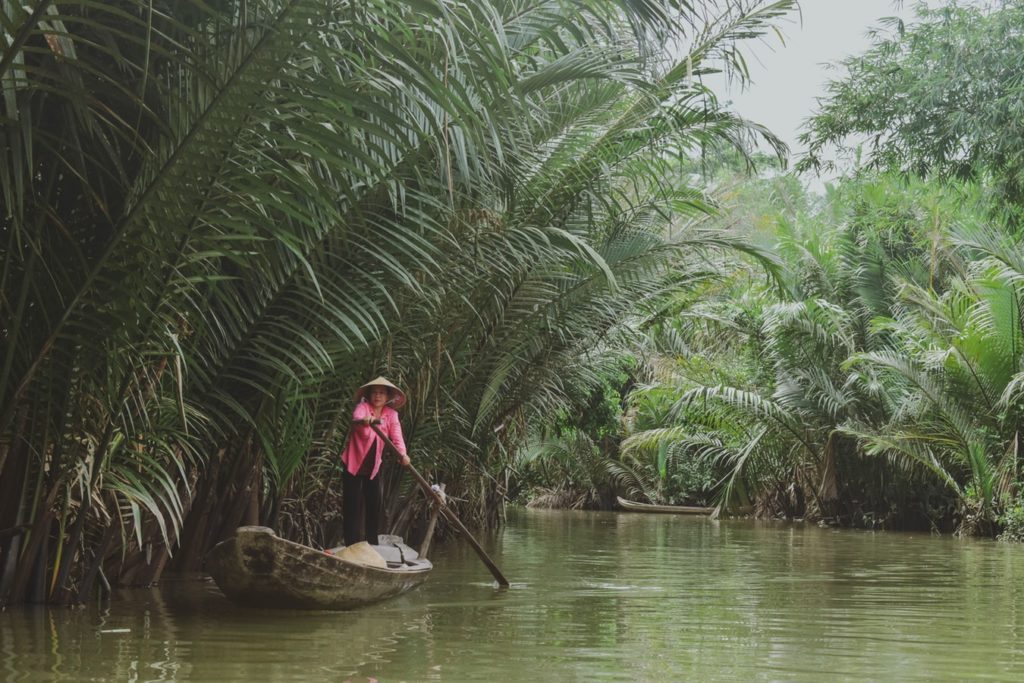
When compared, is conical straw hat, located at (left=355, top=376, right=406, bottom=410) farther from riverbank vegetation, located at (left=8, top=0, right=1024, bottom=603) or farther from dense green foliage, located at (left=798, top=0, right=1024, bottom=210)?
dense green foliage, located at (left=798, top=0, right=1024, bottom=210)

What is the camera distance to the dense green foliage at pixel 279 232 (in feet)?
17.0

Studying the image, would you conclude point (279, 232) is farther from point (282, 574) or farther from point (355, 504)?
point (355, 504)

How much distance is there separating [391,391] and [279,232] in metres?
3.47

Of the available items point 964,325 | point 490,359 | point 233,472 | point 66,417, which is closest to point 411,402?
point 490,359

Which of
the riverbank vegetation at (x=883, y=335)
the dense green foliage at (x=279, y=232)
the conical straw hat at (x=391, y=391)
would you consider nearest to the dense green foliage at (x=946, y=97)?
the riverbank vegetation at (x=883, y=335)

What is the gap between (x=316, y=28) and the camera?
4.86 metres

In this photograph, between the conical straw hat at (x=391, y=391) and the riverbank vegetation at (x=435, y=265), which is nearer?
the riverbank vegetation at (x=435, y=265)

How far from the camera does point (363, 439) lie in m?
9.04

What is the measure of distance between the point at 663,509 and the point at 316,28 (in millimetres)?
22331

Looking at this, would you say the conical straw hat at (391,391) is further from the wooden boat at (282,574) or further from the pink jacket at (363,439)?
the wooden boat at (282,574)

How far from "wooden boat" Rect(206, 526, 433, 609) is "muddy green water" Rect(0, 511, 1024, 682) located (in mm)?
135

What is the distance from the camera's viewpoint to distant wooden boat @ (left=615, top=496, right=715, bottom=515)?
25359mm

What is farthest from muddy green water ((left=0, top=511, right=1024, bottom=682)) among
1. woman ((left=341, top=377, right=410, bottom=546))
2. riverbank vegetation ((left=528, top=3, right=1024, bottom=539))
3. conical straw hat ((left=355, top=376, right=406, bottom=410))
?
riverbank vegetation ((left=528, top=3, right=1024, bottom=539))

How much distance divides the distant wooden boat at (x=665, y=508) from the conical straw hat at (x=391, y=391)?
640 inches
